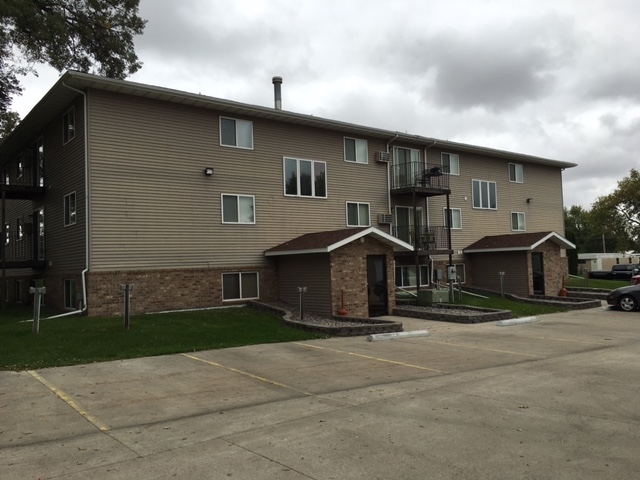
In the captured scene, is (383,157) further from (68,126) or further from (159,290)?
(68,126)

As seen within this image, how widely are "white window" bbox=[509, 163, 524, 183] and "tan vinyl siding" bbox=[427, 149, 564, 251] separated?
244mm

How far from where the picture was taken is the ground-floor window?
686 inches

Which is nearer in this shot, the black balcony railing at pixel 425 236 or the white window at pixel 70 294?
the white window at pixel 70 294

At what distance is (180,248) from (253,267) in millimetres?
2872

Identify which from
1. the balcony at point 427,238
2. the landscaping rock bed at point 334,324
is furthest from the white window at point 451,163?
the landscaping rock bed at point 334,324

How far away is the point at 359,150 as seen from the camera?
23094 millimetres

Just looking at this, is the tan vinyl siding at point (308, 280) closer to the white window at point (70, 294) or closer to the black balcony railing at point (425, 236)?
the black balcony railing at point (425, 236)

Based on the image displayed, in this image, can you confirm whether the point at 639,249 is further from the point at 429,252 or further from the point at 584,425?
the point at 584,425

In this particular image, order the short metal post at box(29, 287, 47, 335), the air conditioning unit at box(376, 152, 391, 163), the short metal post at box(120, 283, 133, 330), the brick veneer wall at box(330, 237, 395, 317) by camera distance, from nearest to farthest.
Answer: the short metal post at box(29, 287, 47, 335) < the short metal post at box(120, 283, 133, 330) < the brick veneer wall at box(330, 237, 395, 317) < the air conditioning unit at box(376, 152, 391, 163)

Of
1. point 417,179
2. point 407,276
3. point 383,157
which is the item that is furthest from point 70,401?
point 417,179

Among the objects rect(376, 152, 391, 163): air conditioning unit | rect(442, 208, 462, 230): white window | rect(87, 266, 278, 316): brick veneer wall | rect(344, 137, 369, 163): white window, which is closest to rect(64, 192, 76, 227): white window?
rect(87, 266, 278, 316): brick veneer wall

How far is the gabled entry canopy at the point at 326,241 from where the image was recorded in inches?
672

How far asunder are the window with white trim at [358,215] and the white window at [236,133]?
533 centimetres

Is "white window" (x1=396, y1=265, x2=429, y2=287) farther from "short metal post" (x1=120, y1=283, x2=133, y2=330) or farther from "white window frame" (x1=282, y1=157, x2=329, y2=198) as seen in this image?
"short metal post" (x1=120, y1=283, x2=133, y2=330)
